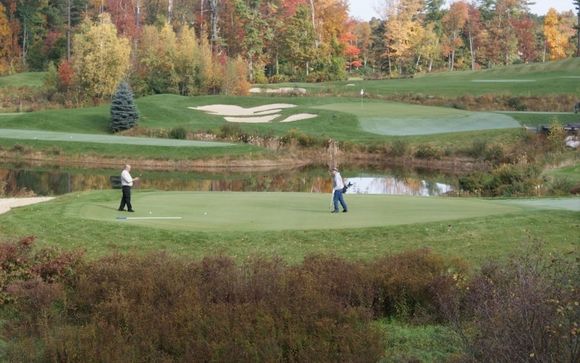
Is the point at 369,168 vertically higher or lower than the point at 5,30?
lower

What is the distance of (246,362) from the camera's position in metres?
10.1

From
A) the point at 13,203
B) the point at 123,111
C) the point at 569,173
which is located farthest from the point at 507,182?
the point at 123,111

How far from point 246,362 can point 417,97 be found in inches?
2673

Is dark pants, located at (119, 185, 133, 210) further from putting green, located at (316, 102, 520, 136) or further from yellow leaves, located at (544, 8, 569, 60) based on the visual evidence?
yellow leaves, located at (544, 8, 569, 60)

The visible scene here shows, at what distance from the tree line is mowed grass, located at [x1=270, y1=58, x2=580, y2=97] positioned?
33.2 ft

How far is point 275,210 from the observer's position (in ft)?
72.1

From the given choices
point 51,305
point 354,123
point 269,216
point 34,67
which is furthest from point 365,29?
point 51,305

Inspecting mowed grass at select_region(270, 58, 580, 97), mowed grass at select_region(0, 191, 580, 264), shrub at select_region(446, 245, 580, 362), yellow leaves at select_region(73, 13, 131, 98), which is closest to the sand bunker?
yellow leaves at select_region(73, 13, 131, 98)

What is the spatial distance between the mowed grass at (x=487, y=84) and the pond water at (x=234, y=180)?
29854 millimetres

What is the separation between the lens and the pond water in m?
38.2

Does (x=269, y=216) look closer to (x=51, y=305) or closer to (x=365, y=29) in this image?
(x=51, y=305)

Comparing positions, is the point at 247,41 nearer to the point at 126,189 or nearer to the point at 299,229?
the point at 126,189

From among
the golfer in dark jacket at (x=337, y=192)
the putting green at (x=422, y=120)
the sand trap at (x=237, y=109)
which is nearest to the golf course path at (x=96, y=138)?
the sand trap at (x=237, y=109)

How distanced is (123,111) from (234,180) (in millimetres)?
19374
